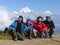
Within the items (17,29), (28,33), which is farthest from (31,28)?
(17,29)

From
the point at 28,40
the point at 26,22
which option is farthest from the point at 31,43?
the point at 26,22

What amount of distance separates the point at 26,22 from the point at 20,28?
30.8 inches

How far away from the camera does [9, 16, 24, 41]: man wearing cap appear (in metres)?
12.8

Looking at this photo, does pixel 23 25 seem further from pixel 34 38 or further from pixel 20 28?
pixel 34 38

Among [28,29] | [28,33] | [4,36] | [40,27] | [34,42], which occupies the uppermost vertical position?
[40,27]

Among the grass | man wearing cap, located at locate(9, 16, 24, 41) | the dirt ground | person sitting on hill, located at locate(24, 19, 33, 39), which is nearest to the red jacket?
person sitting on hill, located at locate(24, 19, 33, 39)

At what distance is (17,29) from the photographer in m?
13.1

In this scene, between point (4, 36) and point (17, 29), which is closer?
point (17, 29)

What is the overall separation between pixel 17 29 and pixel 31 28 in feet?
2.77

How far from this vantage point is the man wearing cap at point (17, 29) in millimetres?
12797

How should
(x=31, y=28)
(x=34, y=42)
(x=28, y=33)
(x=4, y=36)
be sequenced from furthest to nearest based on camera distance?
(x=4, y=36), (x=28, y=33), (x=31, y=28), (x=34, y=42)

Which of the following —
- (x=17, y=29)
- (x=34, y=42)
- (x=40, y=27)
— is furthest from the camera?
(x=40, y=27)

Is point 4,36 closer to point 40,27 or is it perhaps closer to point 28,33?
point 28,33

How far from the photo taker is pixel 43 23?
558 inches
